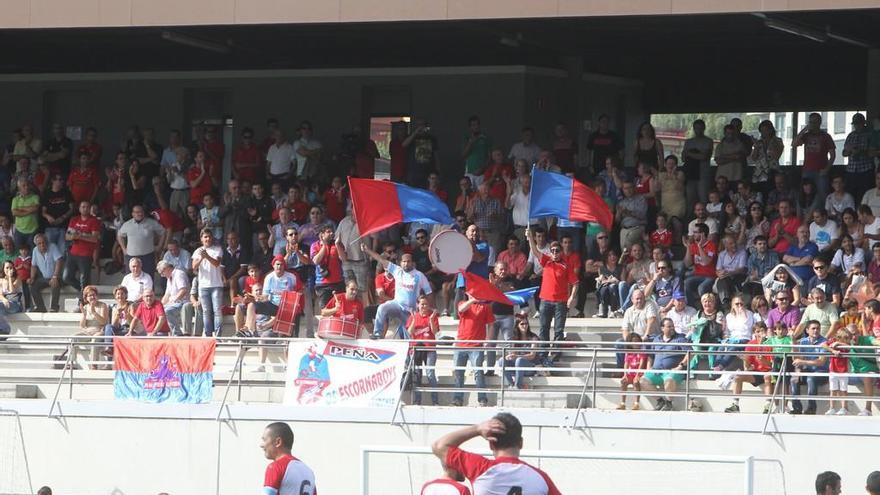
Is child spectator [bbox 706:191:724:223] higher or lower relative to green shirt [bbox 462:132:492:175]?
lower

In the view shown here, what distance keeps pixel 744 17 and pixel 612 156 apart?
300cm

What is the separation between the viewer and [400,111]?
2827cm

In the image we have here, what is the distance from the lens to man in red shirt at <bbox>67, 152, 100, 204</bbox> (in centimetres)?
2592

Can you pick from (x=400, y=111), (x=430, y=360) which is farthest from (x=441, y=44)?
(x=430, y=360)

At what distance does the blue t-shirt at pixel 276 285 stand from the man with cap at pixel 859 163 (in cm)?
810

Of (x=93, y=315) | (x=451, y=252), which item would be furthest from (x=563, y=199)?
(x=93, y=315)

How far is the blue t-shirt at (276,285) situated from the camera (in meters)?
21.5

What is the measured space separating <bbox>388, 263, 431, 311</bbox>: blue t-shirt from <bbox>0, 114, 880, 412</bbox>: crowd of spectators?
3 cm

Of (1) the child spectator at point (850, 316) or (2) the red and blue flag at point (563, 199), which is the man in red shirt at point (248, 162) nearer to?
(2) the red and blue flag at point (563, 199)

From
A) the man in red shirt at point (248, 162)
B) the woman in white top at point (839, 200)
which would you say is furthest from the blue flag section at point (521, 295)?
the man in red shirt at point (248, 162)

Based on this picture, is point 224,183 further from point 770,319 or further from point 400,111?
point 770,319

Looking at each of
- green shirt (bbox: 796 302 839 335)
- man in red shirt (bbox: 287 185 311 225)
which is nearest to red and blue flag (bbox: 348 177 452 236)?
man in red shirt (bbox: 287 185 311 225)

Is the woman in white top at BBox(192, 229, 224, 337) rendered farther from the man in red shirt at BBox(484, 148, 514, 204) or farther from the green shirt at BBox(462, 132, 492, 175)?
the green shirt at BBox(462, 132, 492, 175)

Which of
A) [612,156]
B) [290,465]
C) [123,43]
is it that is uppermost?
[123,43]
